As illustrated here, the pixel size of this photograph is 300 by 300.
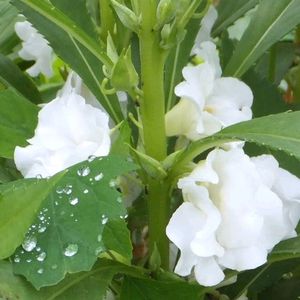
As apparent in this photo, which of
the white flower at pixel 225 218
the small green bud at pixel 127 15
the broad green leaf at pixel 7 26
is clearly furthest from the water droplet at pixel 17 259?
the broad green leaf at pixel 7 26

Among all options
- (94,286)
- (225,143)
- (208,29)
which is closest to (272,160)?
(225,143)

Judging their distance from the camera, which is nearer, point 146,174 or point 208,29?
point 146,174

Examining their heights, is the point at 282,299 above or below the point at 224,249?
below

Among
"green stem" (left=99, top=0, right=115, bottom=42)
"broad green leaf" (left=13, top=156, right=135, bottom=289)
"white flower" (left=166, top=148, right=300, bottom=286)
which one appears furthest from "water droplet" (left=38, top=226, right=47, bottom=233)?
"green stem" (left=99, top=0, right=115, bottom=42)

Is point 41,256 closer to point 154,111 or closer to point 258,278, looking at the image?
point 154,111

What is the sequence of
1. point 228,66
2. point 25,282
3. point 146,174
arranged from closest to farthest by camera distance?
1. point 25,282
2. point 146,174
3. point 228,66

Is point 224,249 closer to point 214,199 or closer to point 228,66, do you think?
point 214,199

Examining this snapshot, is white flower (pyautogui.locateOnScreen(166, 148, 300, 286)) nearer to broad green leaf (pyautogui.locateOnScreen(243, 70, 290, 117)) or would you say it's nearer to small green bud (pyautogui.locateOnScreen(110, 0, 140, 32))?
small green bud (pyautogui.locateOnScreen(110, 0, 140, 32))
